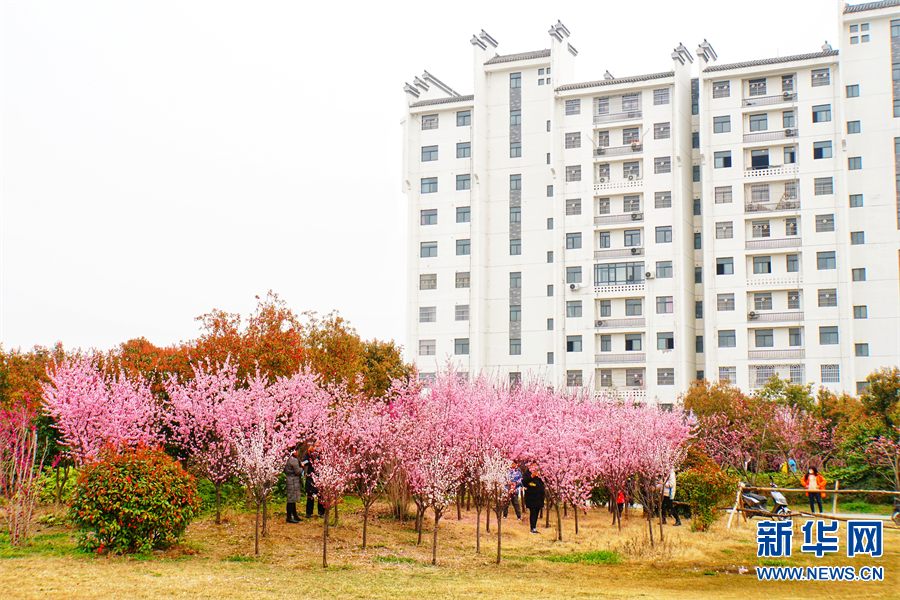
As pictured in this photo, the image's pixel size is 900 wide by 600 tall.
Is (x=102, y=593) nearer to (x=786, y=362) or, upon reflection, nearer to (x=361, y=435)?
(x=361, y=435)

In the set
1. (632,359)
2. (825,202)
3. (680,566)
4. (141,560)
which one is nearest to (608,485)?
(680,566)

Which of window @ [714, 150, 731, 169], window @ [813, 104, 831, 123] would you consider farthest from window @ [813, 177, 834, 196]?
window @ [714, 150, 731, 169]

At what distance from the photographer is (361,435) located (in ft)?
65.9

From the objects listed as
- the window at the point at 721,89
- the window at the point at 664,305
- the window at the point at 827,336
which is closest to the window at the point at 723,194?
the window at the point at 721,89

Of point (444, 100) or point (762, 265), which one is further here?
point (444, 100)

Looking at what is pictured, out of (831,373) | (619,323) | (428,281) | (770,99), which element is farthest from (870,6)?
(428,281)

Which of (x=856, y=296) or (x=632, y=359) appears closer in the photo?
(x=856, y=296)

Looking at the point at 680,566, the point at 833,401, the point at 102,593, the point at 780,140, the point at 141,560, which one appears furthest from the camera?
the point at 780,140

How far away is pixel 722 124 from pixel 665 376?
17.9 meters

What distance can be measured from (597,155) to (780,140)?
12.2 metres

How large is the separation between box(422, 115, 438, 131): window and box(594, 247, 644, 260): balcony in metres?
16.1

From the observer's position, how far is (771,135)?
56.6 metres

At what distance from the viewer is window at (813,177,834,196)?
54906mm

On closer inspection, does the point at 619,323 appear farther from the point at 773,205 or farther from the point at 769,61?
the point at 769,61
